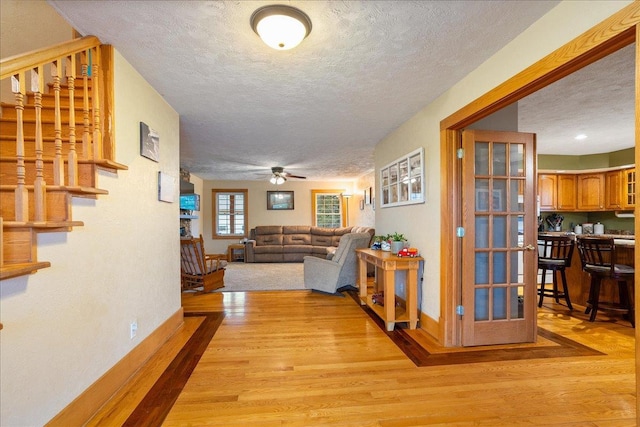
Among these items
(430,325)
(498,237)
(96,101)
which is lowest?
(430,325)

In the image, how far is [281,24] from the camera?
1.60 metres

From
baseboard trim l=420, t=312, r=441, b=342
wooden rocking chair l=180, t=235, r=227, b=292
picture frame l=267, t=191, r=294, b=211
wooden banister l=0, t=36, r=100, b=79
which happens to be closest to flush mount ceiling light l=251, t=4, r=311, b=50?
wooden banister l=0, t=36, r=100, b=79

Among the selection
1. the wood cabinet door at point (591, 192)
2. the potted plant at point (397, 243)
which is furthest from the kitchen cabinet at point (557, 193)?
the potted plant at point (397, 243)

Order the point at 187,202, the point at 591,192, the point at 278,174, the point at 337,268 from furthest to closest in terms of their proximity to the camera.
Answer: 1. the point at 187,202
2. the point at 278,174
3. the point at 591,192
4. the point at 337,268

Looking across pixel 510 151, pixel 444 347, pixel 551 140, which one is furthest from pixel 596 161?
pixel 444 347

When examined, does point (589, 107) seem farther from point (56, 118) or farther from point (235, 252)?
point (235, 252)

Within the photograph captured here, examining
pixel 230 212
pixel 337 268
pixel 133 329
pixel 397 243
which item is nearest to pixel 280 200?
pixel 230 212

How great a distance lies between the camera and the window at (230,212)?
8914 millimetres

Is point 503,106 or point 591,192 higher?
point 503,106

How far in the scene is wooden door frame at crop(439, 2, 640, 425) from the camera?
129cm

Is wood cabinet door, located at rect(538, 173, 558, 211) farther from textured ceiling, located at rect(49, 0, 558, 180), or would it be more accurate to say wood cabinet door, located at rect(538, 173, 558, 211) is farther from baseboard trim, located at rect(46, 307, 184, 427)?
baseboard trim, located at rect(46, 307, 184, 427)

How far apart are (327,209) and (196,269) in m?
5.24

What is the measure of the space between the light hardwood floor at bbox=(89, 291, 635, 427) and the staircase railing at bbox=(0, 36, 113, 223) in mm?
1390

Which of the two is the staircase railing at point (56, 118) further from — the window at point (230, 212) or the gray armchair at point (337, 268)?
the window at point (230, 212)
